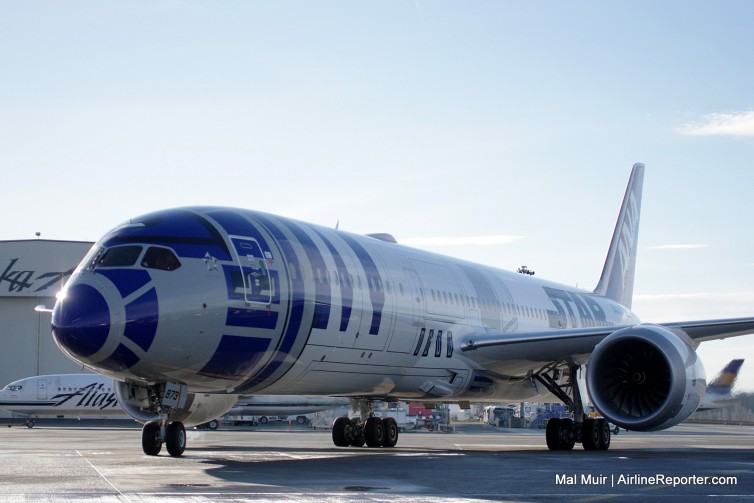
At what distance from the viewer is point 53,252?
64812 millimetres

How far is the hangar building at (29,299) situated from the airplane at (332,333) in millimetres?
46385

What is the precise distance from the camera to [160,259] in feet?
45.7

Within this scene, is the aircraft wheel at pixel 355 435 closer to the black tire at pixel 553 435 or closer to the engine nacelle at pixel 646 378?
the black tire at pixel 553 435

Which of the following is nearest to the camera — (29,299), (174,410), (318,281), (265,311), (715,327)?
(265,311)

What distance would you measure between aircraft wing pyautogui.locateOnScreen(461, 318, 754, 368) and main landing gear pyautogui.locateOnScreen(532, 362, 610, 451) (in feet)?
4.44

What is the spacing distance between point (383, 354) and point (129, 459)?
463cm

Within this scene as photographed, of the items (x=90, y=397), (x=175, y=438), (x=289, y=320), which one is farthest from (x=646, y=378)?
(x=90, y=397)

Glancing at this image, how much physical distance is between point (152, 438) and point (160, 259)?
3.00 meters

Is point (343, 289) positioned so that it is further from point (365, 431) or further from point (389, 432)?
point (389, 432)

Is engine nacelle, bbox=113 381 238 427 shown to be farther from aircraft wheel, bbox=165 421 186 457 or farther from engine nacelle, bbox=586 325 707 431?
engine nacelle, bbox=586 325 707 431

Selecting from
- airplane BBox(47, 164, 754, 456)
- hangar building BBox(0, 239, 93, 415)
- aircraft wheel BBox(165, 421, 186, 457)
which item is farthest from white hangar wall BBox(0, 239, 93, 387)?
aircraft wheel BBox(165, 421, 186, 457)

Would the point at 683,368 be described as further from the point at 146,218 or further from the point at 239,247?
the point at 146,218

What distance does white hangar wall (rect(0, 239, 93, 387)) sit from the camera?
211 ft

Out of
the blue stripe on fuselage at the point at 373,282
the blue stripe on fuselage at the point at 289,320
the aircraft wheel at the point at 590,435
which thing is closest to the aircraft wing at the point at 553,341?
the aircraft wheel at the point at 590,435
